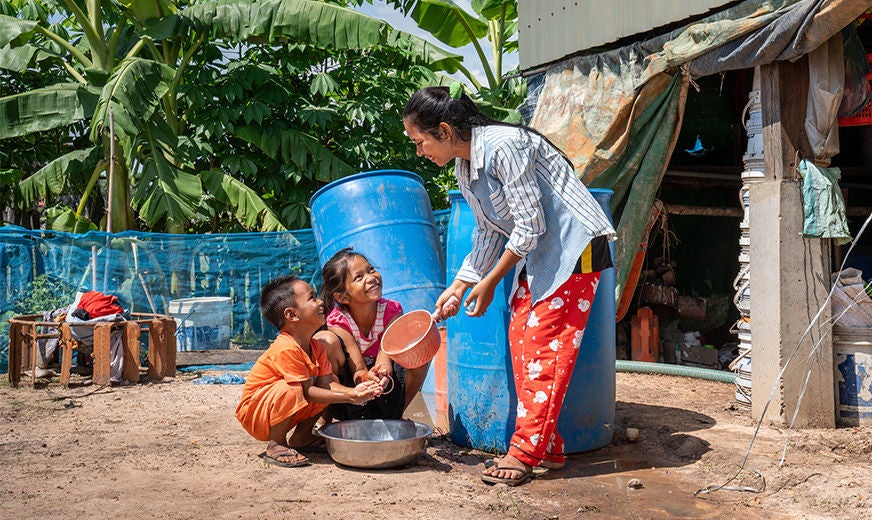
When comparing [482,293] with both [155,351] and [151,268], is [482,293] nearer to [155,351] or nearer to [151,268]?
[155,351]

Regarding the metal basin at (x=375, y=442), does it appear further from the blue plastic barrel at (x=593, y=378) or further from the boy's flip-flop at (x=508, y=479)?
the blue plastic barrel at (x=593, y=378)

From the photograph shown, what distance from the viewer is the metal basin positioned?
3.56 m

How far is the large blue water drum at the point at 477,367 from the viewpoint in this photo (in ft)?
12.6

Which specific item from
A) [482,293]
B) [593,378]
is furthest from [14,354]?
[593,378]

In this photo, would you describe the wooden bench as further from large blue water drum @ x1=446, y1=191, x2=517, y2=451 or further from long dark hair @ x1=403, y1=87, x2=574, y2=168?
long dark hair @ x1=403, y1=87, x2=574, y2=168

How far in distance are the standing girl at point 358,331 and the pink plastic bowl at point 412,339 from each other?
Answer: 0.22 meters

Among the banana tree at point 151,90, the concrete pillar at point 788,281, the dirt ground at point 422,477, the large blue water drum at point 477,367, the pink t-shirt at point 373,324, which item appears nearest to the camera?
the dirt ground at point 422,477

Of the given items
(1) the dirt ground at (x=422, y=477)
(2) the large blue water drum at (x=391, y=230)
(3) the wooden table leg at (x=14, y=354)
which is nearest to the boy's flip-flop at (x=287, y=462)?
(1) the dirt ground at (x=422, y=477)

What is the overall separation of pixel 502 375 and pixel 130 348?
3.84 metres

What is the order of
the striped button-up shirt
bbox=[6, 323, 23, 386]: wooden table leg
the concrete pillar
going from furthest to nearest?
1. bbox=[6, 323, 23, 386]: wooden table leg
2. the concrete pillar
3. the striped button-up shirt

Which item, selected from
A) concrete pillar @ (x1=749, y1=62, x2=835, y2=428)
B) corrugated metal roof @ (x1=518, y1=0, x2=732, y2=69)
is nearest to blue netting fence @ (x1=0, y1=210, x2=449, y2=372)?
corrugated metal roof @ (x1=518, y1=0, x2=732, y2=69)

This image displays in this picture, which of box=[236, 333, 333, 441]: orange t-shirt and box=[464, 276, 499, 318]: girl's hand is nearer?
box=[464, 276, 499, 318]: girl's hand

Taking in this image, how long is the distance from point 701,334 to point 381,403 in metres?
5.09

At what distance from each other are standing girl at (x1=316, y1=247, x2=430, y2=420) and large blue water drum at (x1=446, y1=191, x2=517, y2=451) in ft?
0.69
